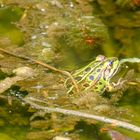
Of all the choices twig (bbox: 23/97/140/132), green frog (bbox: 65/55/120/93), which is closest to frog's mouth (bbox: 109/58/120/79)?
green frog (bbox: 65/55/120/93)

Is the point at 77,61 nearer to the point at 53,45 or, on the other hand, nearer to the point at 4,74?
the point at 53,45

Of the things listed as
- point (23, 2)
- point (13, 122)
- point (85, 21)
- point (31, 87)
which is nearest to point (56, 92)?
point (31, 87)

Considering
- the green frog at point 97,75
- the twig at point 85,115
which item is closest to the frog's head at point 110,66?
the green frog at point 97,75

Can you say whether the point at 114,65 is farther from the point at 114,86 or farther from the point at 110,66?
the point at 114,86

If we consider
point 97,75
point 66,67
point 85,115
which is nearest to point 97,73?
point 97,75

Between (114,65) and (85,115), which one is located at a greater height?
(114,65)

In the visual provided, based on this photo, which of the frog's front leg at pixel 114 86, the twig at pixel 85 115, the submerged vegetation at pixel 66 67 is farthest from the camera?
the frog's front leg at pixel 114 86

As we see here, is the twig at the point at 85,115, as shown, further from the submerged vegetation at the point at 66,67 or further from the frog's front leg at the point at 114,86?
the frog's front leg at the point at 114,86

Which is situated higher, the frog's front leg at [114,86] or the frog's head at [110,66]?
the frog's head at [110,66]
